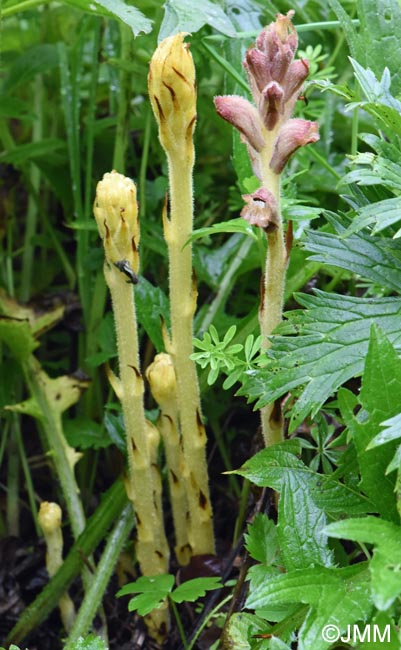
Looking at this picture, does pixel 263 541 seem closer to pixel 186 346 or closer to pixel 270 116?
pixel 186 346

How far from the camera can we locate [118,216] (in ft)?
3.56

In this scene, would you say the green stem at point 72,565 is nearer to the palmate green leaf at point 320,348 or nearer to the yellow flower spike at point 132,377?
the yellow flower spike at point 132,377

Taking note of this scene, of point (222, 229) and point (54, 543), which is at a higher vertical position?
point (222, 229)

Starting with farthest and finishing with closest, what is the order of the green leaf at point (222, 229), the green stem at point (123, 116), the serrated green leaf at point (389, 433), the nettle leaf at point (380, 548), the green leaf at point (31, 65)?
1. the green leaf at point (31, 65)
2. the green stem at point (123, 116)
3. the green leaf at point (222, 229)
4. the serrated green leaf at point (389, 433)
5. the nettle leaf at point (380, 548)

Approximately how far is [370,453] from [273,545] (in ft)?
0.93

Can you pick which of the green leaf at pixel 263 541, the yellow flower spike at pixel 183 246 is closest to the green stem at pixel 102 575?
the yellow flower spike at pixel 183 246

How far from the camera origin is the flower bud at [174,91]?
3.30 ft

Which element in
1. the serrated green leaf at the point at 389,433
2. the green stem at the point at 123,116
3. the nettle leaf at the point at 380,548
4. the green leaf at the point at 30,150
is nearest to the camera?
the nettle leaf at the point at 380,548

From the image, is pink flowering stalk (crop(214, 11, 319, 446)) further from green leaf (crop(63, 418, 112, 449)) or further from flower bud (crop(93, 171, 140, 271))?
green leaf (crop(63, 418, 112, 449))

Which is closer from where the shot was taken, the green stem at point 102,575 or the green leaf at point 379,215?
the green leaf at point 379,215

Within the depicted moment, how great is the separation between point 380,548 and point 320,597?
0.10m

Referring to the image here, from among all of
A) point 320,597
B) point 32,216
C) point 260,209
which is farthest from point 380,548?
point 32,216

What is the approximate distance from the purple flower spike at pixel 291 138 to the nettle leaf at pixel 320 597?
0.50m

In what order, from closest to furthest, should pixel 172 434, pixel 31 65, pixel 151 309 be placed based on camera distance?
pixel 172 434, pixel 151 309, pixel 31 65
